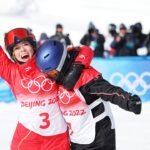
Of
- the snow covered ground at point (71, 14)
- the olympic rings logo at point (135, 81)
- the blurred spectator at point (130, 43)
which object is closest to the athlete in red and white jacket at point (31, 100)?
the olympic rings logo at point (135, 81)

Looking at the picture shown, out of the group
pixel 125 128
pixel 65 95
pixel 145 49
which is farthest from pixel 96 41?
pixel 65 95

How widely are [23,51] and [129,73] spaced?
6.73 meters

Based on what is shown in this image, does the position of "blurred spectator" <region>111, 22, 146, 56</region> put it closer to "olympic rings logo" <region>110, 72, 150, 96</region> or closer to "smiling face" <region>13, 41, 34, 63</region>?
"olympic rings logo" <region>110, 72, 150, 96</region>

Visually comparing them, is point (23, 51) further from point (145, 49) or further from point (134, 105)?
point (145, 49)

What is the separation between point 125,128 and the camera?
8727mm

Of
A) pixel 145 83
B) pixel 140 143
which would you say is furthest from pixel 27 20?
pixel 140 143

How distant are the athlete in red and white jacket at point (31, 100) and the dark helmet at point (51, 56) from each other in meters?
0.18

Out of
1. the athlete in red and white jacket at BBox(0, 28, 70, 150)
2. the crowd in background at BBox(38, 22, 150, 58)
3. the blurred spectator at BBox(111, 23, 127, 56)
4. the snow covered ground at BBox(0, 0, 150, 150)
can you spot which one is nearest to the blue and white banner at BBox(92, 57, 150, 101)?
the crowd in background at BBox(38, 22, 150, 58)

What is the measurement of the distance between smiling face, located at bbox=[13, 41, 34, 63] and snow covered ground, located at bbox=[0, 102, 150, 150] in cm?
299

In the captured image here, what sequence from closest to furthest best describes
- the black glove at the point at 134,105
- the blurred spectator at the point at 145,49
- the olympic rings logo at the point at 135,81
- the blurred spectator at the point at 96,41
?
the black glove at the point at 134,105 → the olympic rings logo at the point at 135,81 → the blurred spectator at the point at 145,49 → the blurred spectator at the point at 96,41

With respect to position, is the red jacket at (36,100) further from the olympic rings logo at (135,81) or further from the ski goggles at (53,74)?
the olympic rings logo at (135,81)

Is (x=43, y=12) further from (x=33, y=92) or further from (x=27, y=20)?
(x=33, y=92)

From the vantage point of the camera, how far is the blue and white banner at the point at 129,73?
11156mm

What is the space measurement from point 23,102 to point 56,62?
0.51m
